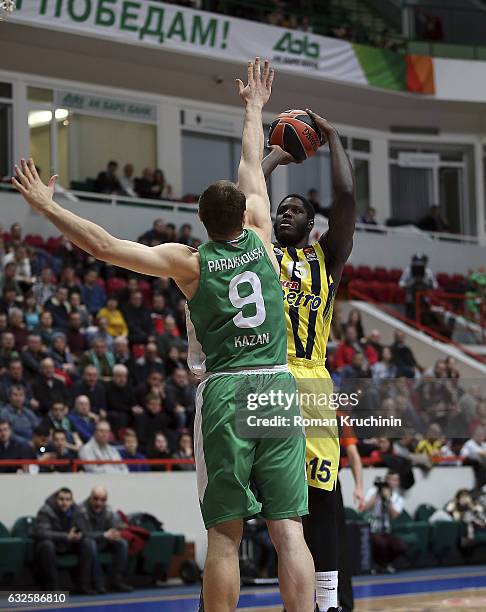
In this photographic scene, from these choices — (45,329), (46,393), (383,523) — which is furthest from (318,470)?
(45,329)

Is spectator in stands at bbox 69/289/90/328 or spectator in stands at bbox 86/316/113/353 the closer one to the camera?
spectator in stands at bbox 86/316/113/353

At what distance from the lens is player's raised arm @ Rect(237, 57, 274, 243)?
556cm

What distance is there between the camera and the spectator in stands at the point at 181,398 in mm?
14000

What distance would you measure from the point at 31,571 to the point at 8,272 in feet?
17.9

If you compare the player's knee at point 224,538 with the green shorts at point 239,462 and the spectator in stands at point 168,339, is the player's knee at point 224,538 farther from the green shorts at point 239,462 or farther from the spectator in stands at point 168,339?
the spectator in stands at point 168,339

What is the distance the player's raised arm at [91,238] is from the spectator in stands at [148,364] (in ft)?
31.2

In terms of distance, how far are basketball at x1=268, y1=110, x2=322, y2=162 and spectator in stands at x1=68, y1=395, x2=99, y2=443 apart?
708 cm

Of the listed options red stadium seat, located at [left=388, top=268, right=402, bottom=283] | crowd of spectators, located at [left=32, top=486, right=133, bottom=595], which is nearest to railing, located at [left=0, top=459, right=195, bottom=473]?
crowd of spectators, located at [left=32, top=486, right=133, bottom=595]

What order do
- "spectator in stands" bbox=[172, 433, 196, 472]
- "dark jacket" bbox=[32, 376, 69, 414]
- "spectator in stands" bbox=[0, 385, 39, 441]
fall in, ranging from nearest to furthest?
"spectator in stands" bbox=[0, 385, 39, 441]
"dark jacket" bbox=[32, 376, 69, 414]
"spectator in stands" bbox=[172, 433, 196, 472]

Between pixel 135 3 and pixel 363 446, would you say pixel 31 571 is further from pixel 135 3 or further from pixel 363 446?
pixel 135 3

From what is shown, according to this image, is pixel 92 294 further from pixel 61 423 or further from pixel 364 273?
pixel 364 273

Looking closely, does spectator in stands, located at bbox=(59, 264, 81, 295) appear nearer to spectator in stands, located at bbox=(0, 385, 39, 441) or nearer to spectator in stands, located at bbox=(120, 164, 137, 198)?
spectator in stands, located at bbox=(0, 385, 39, 441)

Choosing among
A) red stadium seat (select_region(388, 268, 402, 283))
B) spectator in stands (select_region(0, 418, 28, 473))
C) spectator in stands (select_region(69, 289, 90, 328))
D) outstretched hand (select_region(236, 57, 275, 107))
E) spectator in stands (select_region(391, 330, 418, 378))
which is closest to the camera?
outstretched hand (select_region(236, 57, 275, 107))

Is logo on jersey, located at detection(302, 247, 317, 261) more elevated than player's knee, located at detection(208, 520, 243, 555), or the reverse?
logo on jersey, located at detection(302, 247, 317, 261)
